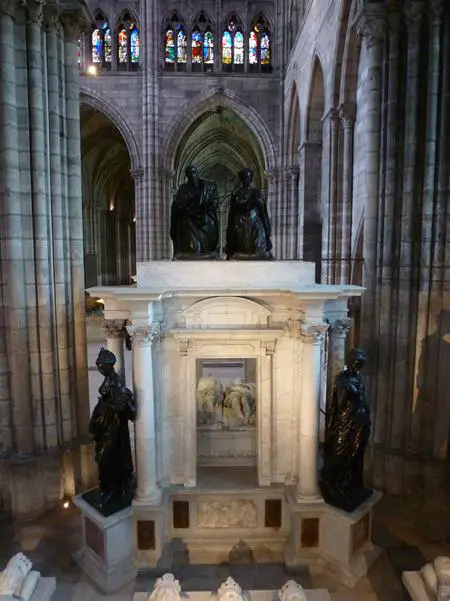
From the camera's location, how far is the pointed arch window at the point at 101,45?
19219 mm

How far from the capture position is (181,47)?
63.9 ft

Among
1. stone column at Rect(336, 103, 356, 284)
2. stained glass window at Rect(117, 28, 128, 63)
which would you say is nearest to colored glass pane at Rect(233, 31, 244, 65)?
stained glass window at Rect(117, 28, 128, 63)

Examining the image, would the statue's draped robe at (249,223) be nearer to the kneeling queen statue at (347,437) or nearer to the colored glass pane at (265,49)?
the kneeling queen statue at (347,437)

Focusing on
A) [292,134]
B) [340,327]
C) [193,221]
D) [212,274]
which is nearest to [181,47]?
[292,134]

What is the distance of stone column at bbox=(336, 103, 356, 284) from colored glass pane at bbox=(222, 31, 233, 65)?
36.0ft

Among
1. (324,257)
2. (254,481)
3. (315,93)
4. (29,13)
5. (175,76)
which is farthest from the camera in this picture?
(175,76)

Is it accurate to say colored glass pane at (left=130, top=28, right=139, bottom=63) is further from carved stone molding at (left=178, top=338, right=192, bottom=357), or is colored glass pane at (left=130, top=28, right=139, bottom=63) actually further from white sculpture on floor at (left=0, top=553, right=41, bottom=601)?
white sculpture on floor at (left=0, top=553, right=41, bottom=601)

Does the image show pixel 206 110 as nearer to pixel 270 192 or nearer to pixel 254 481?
pixel 270 192

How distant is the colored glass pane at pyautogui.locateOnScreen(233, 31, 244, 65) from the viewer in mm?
19781

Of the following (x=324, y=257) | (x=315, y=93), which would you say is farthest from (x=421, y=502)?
(x=315, y=93)

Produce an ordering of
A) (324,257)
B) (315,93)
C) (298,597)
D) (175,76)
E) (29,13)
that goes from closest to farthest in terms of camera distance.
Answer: (298,597) < (29,13) < (324,257) < (315,93) < (175,76)

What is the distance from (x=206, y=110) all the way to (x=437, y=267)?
16161 millimetres

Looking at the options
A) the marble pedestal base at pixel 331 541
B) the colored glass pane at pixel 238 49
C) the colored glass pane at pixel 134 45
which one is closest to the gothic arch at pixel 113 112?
the colored glass pane at pixel 134 45

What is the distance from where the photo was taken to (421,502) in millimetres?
6984
